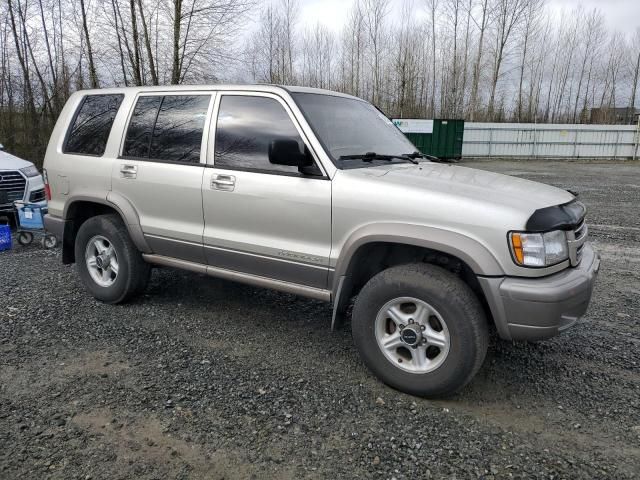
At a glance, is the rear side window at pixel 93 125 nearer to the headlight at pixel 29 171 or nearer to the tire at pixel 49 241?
the tire at pixel 49 241

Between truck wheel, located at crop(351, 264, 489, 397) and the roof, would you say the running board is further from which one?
the roof

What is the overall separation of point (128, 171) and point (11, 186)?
4854mm

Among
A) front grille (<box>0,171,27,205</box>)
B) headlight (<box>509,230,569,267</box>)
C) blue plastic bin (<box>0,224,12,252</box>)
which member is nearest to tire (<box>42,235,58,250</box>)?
blue plastic bin (<box>0,224,12,252</box>)

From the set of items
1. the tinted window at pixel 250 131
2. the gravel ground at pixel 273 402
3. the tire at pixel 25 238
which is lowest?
the gravel ground at pixel 273 402

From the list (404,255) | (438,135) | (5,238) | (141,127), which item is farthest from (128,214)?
(438,135)

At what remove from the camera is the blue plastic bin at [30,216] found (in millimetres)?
7035

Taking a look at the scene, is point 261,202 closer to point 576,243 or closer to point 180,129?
point 180,129

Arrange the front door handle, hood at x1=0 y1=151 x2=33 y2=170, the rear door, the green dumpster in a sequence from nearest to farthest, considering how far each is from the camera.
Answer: the front door handle < the rear door < hood at x1=0 y1=151 x2=33 y2=170 < the green dumpster

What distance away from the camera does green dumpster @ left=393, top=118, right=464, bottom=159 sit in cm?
2464

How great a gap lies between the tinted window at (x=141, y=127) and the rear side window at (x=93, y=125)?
28 cm

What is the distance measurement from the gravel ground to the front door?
2.37ft

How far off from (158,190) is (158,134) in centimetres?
51

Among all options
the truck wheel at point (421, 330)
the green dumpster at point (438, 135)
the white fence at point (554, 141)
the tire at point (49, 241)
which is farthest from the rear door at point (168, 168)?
the white fence at point (554, 141)

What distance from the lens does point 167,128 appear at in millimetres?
4270
